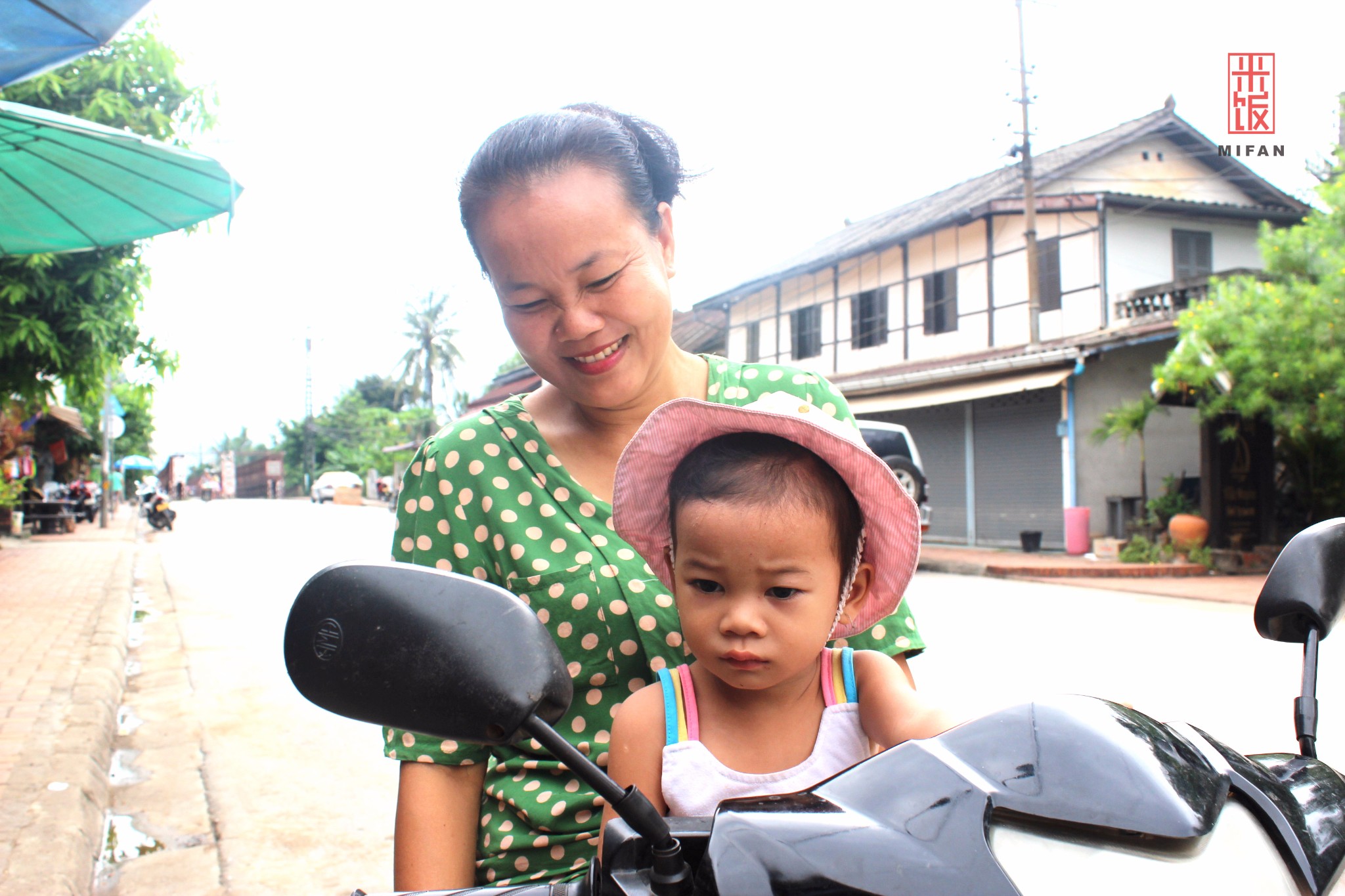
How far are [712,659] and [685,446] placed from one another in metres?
0.27

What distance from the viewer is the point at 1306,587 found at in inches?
47.6

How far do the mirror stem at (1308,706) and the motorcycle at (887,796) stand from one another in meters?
0.31

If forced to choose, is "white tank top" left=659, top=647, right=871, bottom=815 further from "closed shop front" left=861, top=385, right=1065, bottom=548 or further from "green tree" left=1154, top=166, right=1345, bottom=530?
"closed shop front" left=861, top=385, right=1065, bottom=548

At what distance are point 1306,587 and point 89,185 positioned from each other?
532 centimetres

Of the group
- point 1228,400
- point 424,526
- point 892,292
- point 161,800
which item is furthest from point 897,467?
point 424,526

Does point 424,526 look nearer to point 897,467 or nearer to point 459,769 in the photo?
point 459,769

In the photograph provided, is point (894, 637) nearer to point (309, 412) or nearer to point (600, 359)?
point (600, 359)

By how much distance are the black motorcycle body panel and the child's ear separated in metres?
0.50

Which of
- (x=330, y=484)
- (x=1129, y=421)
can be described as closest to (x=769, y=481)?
(x=1129, y=421)

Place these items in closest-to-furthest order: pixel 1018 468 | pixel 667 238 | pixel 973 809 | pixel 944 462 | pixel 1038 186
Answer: pixel 973 809 → pixel 667 238 → pixel 1018 468 → pixel 1038 186 → pixel 944 462

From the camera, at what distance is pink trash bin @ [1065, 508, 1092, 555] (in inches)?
569

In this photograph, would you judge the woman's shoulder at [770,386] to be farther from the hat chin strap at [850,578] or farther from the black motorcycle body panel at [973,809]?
the black motorcycle body panel at [973,809]

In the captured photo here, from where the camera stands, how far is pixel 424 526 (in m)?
1.53

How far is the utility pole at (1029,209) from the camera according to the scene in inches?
608
